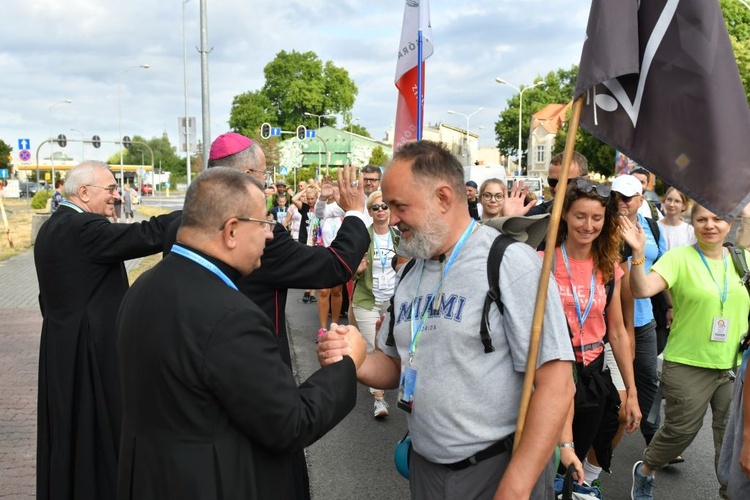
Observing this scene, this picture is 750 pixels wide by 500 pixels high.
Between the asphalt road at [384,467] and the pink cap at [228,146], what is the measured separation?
241 cm

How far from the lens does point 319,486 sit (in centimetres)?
486

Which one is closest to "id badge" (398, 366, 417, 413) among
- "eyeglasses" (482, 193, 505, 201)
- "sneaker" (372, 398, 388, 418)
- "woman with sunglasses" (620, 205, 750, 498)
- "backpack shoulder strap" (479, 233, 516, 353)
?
"backpack shoulder strap" (479, 233, 516, 353)

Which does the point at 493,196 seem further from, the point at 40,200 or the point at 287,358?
the point at 40,200

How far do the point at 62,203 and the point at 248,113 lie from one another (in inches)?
3001

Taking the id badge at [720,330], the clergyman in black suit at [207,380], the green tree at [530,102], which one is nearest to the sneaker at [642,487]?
the id badge at [720,330]

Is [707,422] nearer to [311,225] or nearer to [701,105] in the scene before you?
[701,105]

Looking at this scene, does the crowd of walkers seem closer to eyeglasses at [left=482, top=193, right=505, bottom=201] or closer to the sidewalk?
the sidewalk

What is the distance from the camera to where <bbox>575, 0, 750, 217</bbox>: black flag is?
220 cm

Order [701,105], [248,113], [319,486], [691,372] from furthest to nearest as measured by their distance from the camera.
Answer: [248,113], [319,486], [691,372], [701,105]

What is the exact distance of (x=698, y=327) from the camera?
4.27 metres

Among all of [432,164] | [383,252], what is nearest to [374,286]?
[383,252]

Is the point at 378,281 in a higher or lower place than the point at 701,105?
lower

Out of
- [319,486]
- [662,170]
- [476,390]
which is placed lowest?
[319,486]

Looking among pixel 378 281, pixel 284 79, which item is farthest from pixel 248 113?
pixel 378 281
